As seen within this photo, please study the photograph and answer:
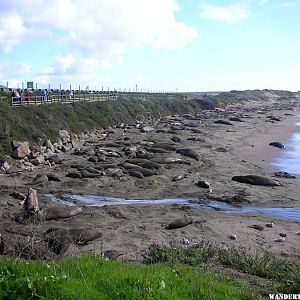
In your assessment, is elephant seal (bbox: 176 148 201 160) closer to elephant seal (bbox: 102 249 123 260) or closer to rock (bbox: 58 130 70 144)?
rock (bbox: 58 130 70 144)

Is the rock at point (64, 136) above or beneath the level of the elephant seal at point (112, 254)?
above

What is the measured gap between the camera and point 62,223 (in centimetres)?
1369

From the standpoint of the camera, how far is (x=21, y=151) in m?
25.4

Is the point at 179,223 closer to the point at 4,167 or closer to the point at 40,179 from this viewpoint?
the point at 40,179

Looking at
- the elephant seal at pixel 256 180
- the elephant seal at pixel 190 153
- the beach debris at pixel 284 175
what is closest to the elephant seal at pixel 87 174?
the elephant seal at pixel 256 180

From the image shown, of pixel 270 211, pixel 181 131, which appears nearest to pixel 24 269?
pixel 270 211

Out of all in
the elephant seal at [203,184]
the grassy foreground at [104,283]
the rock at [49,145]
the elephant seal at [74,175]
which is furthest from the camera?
the rock at [49,145]

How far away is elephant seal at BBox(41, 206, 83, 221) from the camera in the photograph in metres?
14.0

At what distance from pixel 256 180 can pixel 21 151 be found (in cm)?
1353

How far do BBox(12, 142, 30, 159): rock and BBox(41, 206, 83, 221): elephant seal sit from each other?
11.3 meters

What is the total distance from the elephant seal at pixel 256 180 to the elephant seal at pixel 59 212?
916 cm

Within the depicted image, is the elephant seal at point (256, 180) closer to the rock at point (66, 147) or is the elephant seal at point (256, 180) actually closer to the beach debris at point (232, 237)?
the beach debris at point (232, 237)

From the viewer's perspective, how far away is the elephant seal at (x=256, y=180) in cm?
2045

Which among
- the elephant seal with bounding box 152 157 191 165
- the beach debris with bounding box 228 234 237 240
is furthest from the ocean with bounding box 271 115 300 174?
the beach debris with bounding box 228 234 237 240
